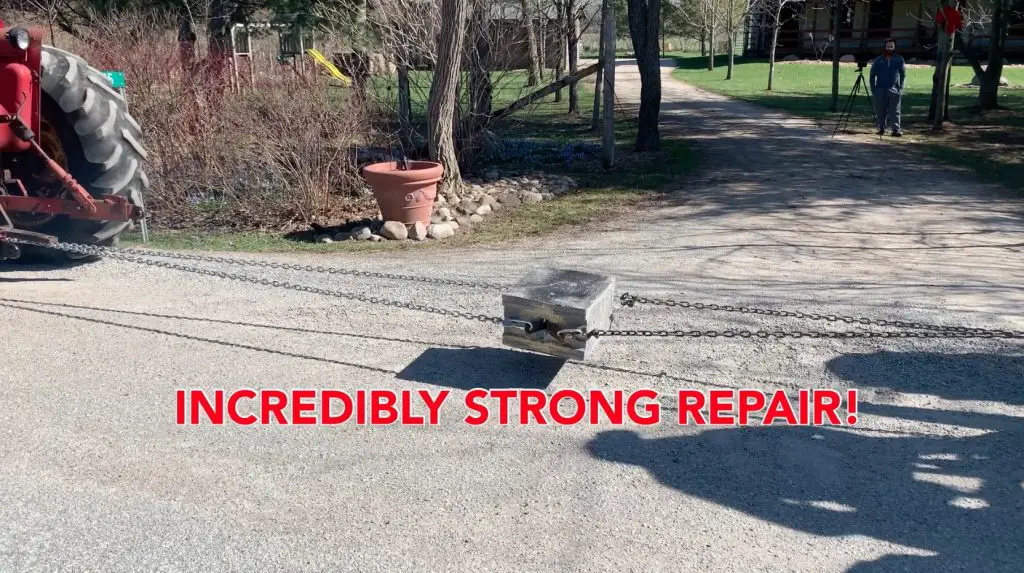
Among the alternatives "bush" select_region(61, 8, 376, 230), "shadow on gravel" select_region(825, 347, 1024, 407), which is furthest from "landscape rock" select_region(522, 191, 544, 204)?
"shadow on gravel" select_region(825, 347, 1024, 407)

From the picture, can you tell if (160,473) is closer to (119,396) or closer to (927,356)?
(119,396)

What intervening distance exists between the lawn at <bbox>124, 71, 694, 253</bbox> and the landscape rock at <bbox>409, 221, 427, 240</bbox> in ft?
0.51

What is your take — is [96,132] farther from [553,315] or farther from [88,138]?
[553,315]

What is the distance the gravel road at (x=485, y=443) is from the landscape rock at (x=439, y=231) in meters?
2.00

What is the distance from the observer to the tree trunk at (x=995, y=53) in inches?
793

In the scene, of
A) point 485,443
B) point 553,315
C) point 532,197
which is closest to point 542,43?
point 532,197

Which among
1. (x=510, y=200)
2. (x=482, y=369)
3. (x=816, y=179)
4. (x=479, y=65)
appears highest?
(x=479, y=65)

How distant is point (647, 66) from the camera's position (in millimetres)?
15234

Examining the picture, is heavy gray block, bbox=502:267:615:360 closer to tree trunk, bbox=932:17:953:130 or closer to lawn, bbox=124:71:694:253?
lawn, bbox=124:71:694:253

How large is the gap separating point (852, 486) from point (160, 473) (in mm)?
2846

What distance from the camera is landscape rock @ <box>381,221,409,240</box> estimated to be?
8.99 metres

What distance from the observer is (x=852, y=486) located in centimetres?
356
